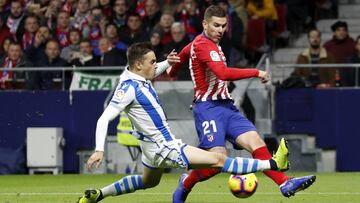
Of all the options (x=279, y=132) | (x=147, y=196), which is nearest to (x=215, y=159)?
(x=147, y=196)

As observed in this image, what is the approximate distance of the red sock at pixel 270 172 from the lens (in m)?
11.0

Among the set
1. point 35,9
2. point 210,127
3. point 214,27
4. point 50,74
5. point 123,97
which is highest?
point 35,9

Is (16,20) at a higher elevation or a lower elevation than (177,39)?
higher

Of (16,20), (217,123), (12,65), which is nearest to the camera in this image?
(217,123)

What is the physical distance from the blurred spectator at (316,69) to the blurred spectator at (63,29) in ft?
15.3

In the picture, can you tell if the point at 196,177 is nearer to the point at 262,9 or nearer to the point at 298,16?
the point at 262,9

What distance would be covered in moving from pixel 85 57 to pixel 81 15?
6.03 feet

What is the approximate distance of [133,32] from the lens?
19.7 metres

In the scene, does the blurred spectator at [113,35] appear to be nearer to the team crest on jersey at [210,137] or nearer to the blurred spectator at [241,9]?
the blurred spectator at [241,9]

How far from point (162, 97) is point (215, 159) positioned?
8.16 meters

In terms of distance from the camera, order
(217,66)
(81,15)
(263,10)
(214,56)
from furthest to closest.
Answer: (81,15) → (263,10) → (214,56) → (217,66)

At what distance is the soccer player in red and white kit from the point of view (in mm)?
11188

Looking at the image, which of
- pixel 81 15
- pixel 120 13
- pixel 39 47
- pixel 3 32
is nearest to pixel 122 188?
pixel 39 47

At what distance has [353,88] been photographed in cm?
1784
